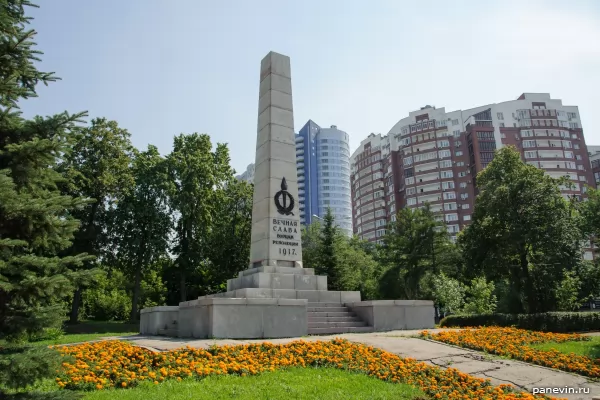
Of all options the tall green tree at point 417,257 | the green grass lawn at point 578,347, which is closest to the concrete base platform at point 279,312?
the green grass lawn at point 578,347

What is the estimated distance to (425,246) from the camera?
40906mm

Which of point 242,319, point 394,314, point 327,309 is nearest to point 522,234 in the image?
point 394,314

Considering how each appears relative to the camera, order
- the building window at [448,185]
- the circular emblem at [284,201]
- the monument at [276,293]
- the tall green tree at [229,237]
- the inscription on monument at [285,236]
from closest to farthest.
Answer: the monument at [276,293] < the inscription on monument at [285,236] < the circular emblem at [284,201] < the tall green tree at [229,237] < the building window at [448,185]

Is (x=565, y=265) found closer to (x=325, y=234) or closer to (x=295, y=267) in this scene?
(x=325, y=234)

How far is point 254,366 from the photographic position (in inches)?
285

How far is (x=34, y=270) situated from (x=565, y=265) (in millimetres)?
32832

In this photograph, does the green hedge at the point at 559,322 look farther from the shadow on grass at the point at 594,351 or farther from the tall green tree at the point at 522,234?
the tall green tree at the point at 522,234

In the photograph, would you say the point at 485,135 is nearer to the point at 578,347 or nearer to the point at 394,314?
the point at 394,314

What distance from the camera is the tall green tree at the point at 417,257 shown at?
40031 millimetres

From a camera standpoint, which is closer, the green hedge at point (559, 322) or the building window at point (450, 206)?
the green hedge at point (559, 322)

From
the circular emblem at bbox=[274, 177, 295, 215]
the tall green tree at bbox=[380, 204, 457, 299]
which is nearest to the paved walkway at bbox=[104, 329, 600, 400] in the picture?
the circular emblem at bbox=[274, 177, 295, 215]

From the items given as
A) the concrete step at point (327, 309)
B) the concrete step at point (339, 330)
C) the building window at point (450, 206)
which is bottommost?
the concrete step at point (339, 330)

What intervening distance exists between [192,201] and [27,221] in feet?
93.6

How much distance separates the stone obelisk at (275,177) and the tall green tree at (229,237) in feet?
55.8
